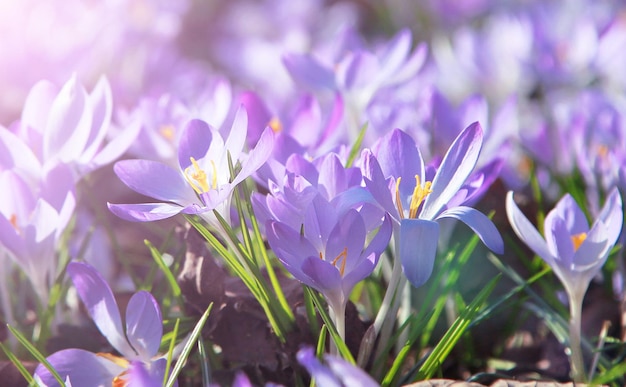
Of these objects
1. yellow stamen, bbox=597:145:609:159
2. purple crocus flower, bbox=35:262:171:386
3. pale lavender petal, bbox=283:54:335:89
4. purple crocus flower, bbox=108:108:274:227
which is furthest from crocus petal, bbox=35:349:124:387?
yellow stamen, bbox=597:145:609:159

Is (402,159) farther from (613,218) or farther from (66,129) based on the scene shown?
(66,129)

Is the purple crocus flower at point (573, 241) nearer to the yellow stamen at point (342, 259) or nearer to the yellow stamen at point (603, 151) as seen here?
the yellow stamen at point (342, 259)

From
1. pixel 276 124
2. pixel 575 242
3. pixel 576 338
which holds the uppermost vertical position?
pixel 276 124

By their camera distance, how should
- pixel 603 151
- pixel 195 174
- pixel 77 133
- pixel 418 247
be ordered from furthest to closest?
1. pixel 603 151
2. pixel 77 133
3. pixel 195 174
4. pixel 418 247

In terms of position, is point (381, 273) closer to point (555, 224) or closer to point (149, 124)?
point (555, 224)

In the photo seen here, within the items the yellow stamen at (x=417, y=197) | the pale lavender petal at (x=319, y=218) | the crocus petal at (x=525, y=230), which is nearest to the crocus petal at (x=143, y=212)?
the pale lavender petal at (x=319, y=218)

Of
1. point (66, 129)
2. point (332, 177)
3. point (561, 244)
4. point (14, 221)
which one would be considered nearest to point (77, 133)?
point (66, 129)

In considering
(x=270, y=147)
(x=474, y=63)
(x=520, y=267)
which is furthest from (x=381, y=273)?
(x=474, y=63)
